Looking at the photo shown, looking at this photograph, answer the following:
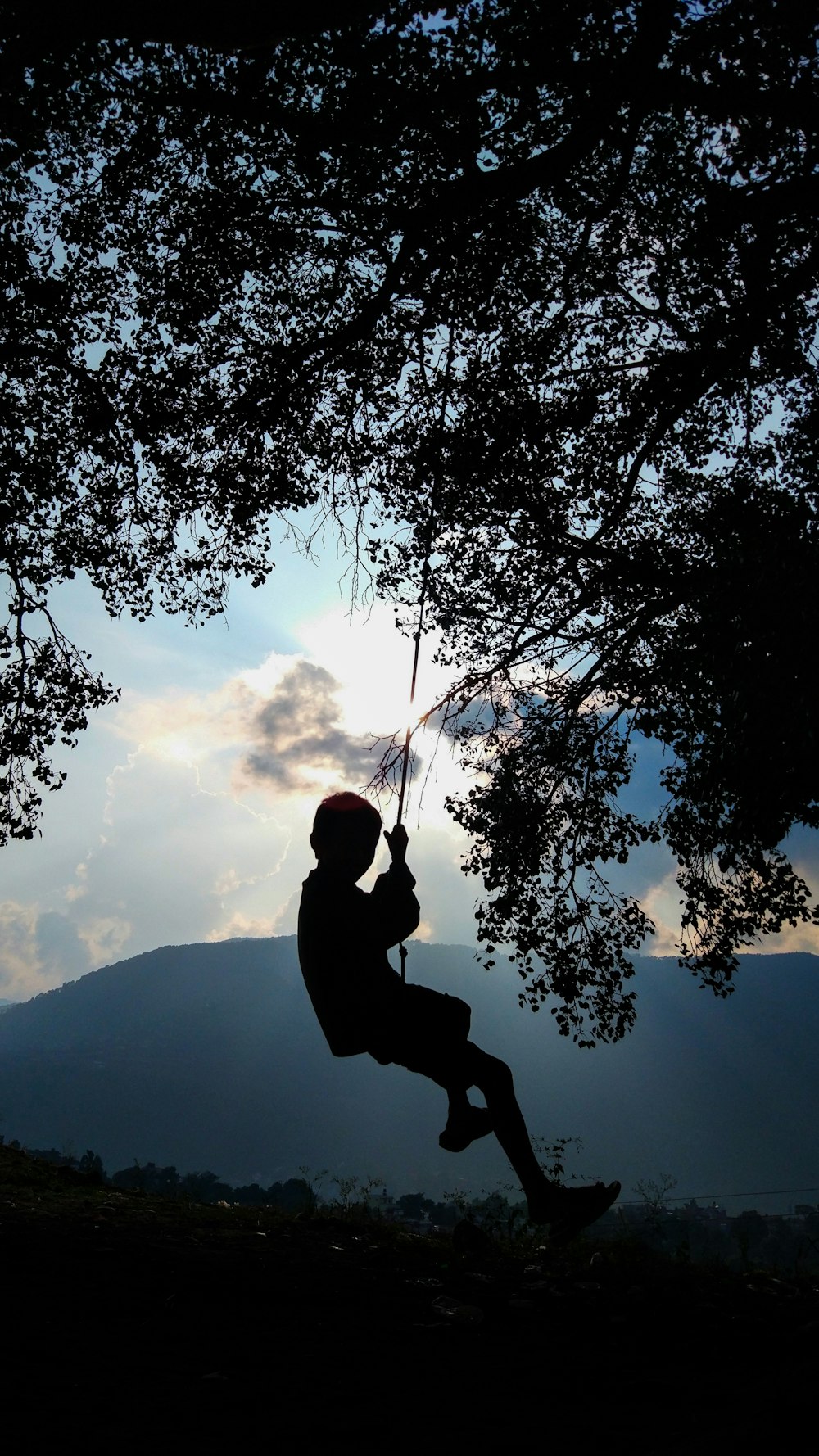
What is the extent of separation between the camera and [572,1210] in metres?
5.48

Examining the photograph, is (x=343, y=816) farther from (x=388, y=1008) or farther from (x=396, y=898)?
(x=388, y=1008)

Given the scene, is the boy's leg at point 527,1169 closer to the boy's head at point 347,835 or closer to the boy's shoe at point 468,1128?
the boy's shoe at point 468,1128

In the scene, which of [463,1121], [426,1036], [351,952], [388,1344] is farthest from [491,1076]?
[388,1344]

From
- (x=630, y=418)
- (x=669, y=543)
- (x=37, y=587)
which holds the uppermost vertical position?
(x=630, y=418)

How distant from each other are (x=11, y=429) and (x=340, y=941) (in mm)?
7101

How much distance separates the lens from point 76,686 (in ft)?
33.5

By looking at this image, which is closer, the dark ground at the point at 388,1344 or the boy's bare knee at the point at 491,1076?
the dark ground at the point at 388,1344

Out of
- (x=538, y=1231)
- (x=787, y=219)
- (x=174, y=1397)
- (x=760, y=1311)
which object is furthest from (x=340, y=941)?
(x=787, y=219)

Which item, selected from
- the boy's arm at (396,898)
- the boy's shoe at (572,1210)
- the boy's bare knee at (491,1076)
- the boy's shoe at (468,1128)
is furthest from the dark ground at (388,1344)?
the boy's arm at (396,898)

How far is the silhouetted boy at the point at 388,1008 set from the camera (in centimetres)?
552

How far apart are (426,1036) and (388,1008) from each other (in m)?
0.32

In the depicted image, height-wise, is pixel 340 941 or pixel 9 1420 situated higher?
pixel 340 941

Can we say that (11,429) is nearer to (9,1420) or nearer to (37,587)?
(37,587)

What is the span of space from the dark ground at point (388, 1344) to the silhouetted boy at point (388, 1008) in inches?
28.1
